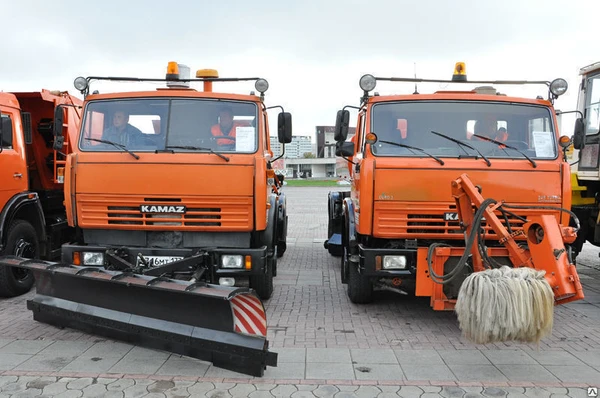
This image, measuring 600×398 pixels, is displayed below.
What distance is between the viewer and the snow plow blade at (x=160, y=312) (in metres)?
4.12

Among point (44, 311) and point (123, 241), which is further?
point (123, 241)

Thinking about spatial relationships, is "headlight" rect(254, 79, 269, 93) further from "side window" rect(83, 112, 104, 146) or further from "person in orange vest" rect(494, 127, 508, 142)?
"person in orange vest" rect(494, 127, 508, 142)

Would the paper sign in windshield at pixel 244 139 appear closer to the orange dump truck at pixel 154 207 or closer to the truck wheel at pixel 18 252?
the orange dump truck at pixel 154 207

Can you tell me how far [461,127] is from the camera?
19.5 ft

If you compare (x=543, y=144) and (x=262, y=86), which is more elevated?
(x=262, y=86)

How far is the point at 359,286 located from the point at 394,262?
91 cm

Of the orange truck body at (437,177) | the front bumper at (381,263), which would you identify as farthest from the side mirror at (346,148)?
the front bumper at (381,263)

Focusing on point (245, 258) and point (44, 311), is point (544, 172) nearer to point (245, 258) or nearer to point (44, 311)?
point (245, 258)

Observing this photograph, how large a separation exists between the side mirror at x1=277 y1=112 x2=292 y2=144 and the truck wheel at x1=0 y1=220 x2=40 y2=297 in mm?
3771

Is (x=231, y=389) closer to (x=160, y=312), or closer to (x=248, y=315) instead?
(x=248, y=315)

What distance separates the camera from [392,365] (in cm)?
446

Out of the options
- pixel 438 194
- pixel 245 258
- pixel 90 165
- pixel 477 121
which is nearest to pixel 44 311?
pixel 90 165

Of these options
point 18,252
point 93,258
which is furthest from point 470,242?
point 18,252

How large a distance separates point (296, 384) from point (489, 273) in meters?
1.79
